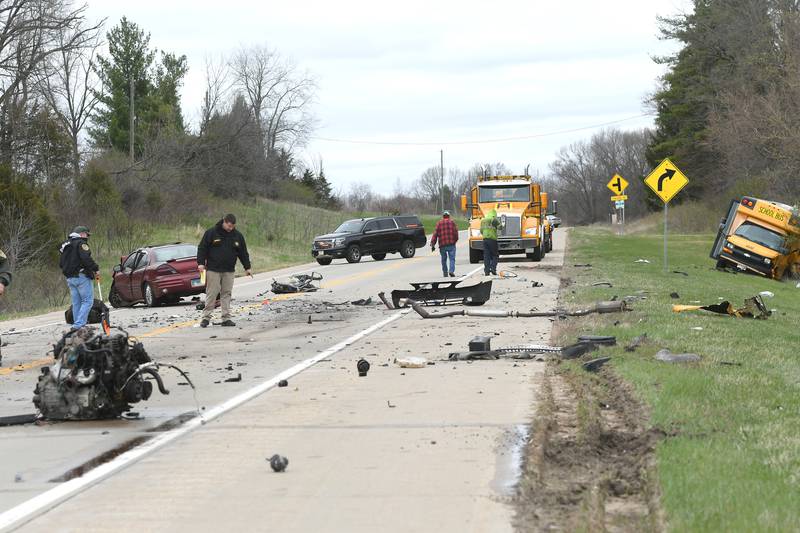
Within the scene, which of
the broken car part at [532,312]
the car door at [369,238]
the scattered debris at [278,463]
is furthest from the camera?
the car door at [369,238]

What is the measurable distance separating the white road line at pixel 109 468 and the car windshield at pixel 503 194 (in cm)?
2671

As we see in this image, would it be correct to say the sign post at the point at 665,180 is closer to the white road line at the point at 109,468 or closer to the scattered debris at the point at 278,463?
the white road line at the point at 109,468

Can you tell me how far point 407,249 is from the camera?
46812 mm

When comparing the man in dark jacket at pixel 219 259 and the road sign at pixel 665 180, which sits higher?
the road sign at pixel 665 180

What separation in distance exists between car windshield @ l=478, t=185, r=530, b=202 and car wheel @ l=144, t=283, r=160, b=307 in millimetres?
15331

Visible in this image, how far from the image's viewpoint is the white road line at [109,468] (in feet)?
19.4

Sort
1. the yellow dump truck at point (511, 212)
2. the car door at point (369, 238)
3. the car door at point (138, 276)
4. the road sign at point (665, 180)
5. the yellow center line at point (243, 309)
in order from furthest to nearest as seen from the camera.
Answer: the car door at point (369, 238) < the yellow dump truck at point (511, 212) < the road sign at point (665, 180) < the car door at point (138, 276) < the yellow center line at point (243, 309)

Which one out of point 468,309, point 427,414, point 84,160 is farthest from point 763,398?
point 84,160

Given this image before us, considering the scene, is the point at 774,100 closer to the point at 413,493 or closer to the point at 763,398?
the point at 763,398

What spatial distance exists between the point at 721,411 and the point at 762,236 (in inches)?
1140

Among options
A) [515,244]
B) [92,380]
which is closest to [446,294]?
[92,380]

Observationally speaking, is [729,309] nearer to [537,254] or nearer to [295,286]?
[295,286]

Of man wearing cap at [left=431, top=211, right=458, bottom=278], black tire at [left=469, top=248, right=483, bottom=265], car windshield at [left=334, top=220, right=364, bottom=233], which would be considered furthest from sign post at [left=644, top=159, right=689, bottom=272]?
car windshield at [left=334, top=220, right=364, bottom=233]

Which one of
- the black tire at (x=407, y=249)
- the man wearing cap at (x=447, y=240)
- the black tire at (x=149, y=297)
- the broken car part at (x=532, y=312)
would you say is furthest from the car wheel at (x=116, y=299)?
the black tire at (x=407, y=249)
